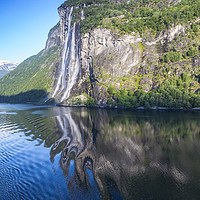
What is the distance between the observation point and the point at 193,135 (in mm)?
31094

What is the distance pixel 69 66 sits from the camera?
136 meters

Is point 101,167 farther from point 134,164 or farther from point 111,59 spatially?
point 111,59

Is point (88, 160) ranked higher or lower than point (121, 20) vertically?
lower

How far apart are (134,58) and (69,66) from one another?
5934 centimetres

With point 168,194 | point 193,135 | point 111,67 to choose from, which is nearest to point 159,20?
point 111,67

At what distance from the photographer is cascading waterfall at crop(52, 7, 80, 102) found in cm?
12839

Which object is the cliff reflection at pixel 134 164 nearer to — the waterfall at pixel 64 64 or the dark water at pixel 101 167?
the dark water at pixel 101 167

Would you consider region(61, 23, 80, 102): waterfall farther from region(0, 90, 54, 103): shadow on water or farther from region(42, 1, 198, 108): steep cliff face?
region(0, 90, 54, 103): shadow on water

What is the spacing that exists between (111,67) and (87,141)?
78.2m

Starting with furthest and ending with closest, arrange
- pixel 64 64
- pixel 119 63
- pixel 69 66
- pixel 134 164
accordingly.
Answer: pixel 64 64, pixel 69 66, pixel 119 63, pixel 134 164

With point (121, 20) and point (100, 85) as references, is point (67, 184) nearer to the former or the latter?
point (100, 85)

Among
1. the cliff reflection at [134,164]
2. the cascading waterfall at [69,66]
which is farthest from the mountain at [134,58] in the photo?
the cliff reflection at [134,164]

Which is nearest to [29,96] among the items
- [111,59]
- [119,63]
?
[111,59]

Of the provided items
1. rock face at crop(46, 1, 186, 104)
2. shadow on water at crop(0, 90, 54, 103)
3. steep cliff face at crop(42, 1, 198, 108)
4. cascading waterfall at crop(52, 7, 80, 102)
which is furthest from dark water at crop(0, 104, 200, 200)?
shadow on water at crop(0, 90, 54, 103)
